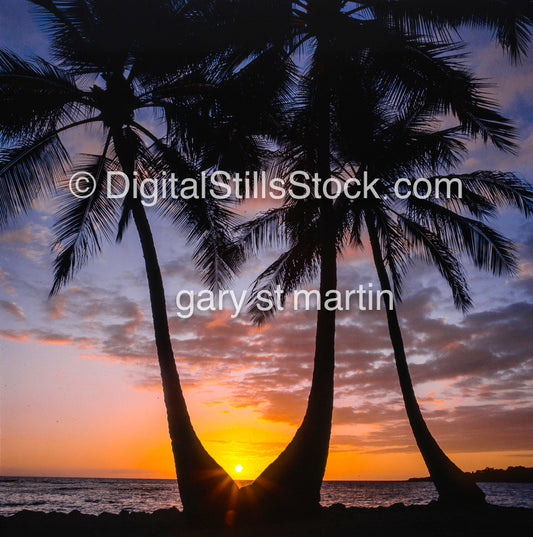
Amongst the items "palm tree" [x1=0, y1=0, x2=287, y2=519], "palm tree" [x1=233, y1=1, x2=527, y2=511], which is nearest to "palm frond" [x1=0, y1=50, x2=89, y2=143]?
"palm tree" [x1=0, y1=0, x2=287, y2=519]

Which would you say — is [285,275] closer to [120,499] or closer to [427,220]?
[427,220]

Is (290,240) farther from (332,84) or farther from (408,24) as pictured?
(408,24)

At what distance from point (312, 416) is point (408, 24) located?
7.34 meters

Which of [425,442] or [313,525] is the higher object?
[425,442]

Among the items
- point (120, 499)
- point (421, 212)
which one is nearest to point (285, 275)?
point (421, 212)

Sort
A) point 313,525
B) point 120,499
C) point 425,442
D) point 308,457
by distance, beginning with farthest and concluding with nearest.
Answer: point 120,499 < point 425,442 < point 308,457 < point 313,525

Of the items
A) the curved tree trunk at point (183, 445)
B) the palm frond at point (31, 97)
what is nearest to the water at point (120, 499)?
the curved tree trunk at point (183, 445)

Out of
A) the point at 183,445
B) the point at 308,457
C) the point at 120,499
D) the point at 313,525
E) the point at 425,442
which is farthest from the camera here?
the point at 120,499

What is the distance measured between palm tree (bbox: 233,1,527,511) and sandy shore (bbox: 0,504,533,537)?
0.85 m

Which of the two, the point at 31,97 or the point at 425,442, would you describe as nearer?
the point at 31,97

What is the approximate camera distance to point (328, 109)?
10438 mm

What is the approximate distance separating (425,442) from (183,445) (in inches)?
211

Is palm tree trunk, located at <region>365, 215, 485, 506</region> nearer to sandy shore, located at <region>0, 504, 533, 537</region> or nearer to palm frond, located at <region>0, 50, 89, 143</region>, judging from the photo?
sandy shore, located at <region>0, 504, 533, 537</region>

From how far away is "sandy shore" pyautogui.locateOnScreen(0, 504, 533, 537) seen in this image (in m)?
7.56
